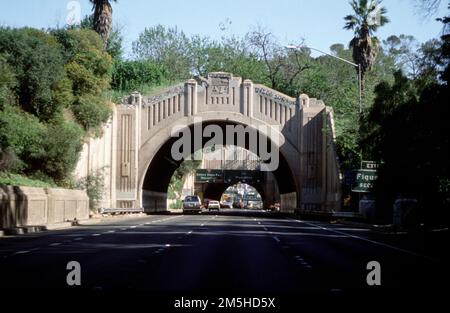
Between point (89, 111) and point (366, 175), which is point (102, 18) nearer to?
point (89, 111)

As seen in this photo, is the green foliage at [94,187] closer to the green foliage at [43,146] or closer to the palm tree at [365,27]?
the green foliage at [43,146]

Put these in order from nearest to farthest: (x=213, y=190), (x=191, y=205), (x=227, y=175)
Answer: (x=191, y=205)
(x=227, y=175)
(x=213, y=190)

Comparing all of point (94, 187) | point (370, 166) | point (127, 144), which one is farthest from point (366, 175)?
point (127, 144)

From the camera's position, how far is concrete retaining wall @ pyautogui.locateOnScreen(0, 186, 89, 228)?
32250mm

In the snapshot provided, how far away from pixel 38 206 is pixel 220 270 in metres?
22.3

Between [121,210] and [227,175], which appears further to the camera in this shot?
[227,175]

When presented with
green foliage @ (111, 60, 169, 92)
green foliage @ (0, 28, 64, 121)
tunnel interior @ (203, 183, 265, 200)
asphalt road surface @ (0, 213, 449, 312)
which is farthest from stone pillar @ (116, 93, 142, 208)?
tunnel interior @ (203, 183, 265, 200)

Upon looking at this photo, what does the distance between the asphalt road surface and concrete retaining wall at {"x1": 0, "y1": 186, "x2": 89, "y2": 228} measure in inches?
255

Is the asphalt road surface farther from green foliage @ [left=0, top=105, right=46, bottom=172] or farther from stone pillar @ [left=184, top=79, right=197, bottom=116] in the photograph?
stone pillar @ [left=184, top=79, right=197, bottom=116]

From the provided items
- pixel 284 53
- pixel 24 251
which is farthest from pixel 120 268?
pixel 284 53

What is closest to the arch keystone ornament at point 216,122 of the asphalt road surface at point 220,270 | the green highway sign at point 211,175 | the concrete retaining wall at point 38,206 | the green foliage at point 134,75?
the concrete retaining wall at point 38,206

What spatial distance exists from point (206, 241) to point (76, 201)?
20.6 meters

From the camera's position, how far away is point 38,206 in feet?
121

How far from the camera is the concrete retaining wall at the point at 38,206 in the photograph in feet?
106
